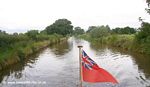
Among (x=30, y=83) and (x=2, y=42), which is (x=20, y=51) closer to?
(x=2, y=42)

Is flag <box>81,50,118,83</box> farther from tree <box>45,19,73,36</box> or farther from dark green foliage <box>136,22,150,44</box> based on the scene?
tree <box>45,19,73,36</box>

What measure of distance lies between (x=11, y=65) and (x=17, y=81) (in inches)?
341

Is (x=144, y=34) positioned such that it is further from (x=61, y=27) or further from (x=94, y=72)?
(x=61, y=27)

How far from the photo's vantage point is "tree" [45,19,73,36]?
12914 centimetres

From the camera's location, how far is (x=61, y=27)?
13275 cm

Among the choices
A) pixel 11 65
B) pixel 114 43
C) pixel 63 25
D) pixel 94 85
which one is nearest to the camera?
pixel 94 85

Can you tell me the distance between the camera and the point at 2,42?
31.6m

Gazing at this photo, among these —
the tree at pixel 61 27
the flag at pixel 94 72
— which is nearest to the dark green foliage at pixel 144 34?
the flag at pixel 94 72

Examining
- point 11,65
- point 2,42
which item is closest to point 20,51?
point 2,42

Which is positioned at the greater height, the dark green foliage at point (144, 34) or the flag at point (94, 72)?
the dark green foliage at point (144, 34)

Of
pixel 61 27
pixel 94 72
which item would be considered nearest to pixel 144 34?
pixel 94 72

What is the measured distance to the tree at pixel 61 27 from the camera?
129 meters

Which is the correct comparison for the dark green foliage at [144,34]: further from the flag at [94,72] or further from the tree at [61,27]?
the tree at [61,27]

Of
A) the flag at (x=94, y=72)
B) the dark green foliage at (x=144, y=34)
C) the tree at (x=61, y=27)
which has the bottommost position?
the flag at (x=94, y=72)
